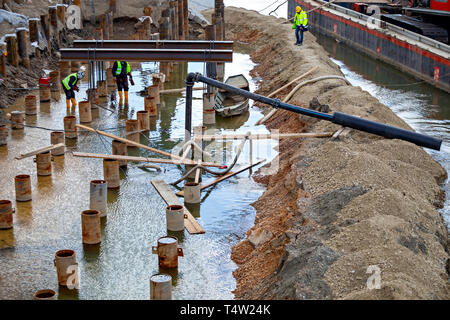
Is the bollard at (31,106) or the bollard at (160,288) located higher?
the bollard at (31,106)

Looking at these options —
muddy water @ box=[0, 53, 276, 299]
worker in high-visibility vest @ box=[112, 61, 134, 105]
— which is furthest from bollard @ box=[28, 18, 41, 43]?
muddy water @ box=[0, 53, 276, 299]

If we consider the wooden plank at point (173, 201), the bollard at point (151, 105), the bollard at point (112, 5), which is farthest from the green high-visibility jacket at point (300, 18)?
the wooden plank at point (173, 201)

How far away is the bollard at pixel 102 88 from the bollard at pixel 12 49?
365cm

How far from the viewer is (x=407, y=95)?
28.1m

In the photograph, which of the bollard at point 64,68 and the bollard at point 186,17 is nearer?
the bollard at point 64,68

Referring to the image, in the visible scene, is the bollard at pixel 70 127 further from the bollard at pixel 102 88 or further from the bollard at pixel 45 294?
the bollard at pixel 45 294

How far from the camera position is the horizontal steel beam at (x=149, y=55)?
21109 millimetres

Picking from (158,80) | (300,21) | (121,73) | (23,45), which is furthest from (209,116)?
(300,21)

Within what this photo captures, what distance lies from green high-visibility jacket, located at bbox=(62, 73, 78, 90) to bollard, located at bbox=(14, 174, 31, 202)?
789cm

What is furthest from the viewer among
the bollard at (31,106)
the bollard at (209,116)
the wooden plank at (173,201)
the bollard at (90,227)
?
the bollard at (31,106)

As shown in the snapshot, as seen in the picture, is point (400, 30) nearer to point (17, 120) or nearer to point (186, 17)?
point (186, 17)

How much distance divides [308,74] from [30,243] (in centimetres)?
1532

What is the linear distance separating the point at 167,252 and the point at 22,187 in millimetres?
4683

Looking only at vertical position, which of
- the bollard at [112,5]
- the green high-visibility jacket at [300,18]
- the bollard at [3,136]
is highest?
the bollard at [112,5]
